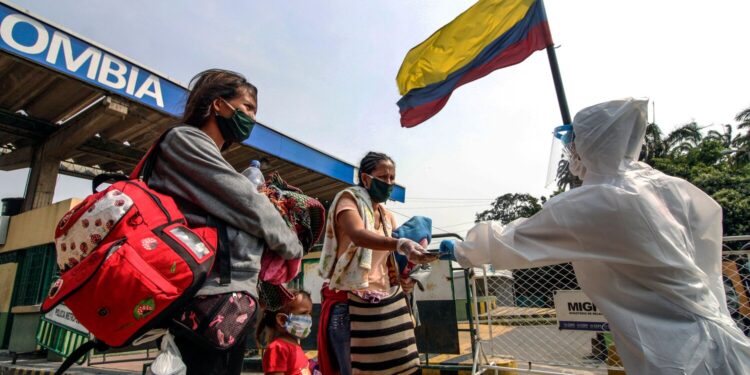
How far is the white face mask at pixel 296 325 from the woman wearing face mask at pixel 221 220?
1933 mm

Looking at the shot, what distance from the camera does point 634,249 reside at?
149cm

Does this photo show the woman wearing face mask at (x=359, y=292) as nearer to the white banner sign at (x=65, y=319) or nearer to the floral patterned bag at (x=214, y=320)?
the floral patterned bag at (x=214, y=320)

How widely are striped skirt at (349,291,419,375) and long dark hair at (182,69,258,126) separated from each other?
1100 mm

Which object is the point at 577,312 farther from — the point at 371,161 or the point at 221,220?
the point at 221,220

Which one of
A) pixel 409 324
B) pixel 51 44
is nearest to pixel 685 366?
Answer: pixel 409 324

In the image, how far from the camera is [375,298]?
6.29 feet

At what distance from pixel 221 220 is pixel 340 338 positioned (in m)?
1.07

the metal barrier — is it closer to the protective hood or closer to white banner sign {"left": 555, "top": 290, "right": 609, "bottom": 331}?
white banner sign {"left": 555, "top": 290, "right": 609, "bottom": 331}

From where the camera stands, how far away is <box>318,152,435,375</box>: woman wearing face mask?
1.83 metres

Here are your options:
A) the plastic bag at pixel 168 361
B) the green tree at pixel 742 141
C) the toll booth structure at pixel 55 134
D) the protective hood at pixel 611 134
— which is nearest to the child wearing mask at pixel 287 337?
the plastic bag at pixel 168 361

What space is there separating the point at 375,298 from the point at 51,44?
5.95m

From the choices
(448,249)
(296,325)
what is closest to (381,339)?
(448,249)

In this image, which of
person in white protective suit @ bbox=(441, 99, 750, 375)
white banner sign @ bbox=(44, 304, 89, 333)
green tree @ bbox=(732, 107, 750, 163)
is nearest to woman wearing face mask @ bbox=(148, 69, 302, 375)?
person in white protective suit @ bbox=(441, 99, 750, 375)

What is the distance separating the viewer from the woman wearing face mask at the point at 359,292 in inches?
72.0
